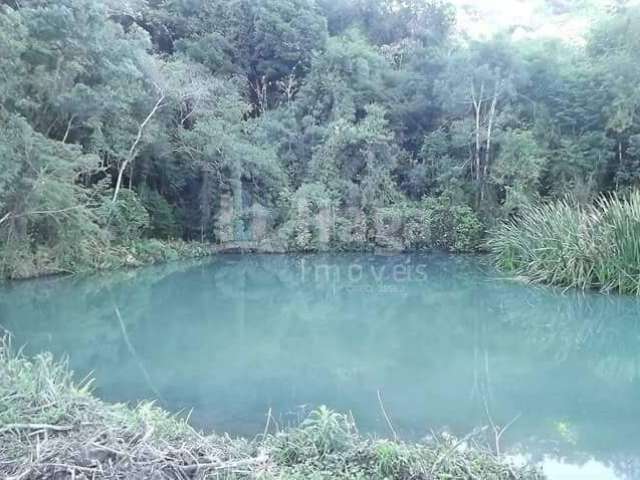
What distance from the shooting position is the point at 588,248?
9836mm

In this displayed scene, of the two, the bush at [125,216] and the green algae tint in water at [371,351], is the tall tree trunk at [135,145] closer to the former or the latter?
the bush at [125,216]

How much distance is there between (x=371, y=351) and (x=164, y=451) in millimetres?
4183

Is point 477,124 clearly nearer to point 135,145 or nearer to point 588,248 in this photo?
point 588,248

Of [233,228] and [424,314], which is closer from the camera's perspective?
[424,314]

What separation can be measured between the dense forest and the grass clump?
28.5ft

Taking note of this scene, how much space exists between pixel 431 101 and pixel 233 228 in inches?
267

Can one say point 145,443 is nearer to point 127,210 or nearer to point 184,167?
point 127,210

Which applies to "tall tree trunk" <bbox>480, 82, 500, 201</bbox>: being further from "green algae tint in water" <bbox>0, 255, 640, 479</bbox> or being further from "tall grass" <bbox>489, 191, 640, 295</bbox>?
"tall grass" <bbox>489, 191, 640, 295</bbox>

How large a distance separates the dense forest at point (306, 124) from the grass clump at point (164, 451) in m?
8.70

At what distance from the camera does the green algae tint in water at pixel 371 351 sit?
4715 millimetres

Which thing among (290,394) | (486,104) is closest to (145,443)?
(290,394)

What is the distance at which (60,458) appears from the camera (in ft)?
9.13

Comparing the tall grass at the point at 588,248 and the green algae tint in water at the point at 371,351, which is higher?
the tall grass at the point at 588,248

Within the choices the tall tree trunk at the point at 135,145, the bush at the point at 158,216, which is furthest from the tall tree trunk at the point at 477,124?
the bush at the point at 158,216
